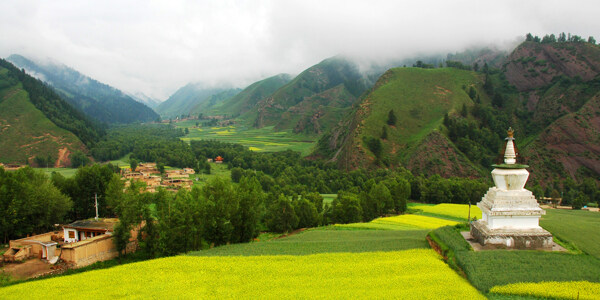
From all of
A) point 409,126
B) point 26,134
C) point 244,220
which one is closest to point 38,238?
point 244,220

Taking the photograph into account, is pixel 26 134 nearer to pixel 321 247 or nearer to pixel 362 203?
pixel 362 203

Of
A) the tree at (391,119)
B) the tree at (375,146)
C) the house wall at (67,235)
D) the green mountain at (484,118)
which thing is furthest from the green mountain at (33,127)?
the tree at (391,119)

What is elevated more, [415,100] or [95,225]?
[415,100]

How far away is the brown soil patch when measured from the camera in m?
26.9

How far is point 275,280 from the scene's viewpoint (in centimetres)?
1719

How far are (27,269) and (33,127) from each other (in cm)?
10117

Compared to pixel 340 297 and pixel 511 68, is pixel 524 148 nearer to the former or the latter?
pixel 511 68

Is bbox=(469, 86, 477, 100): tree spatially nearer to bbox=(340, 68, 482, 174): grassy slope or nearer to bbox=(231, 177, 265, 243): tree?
bbox=(340, 68, 482, 174): grassy slope

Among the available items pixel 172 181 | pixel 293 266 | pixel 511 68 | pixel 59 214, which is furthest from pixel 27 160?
pixel 511 68

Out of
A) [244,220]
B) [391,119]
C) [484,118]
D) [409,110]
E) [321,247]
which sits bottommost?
[244,220]

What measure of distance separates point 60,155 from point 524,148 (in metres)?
131

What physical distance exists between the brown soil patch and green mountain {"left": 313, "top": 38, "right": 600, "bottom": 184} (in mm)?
69435

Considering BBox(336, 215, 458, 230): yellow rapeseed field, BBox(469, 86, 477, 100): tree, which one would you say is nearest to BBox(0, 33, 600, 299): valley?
BBox(336, 215, 458, 230): yellow rapeseed field

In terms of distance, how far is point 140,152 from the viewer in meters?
115
